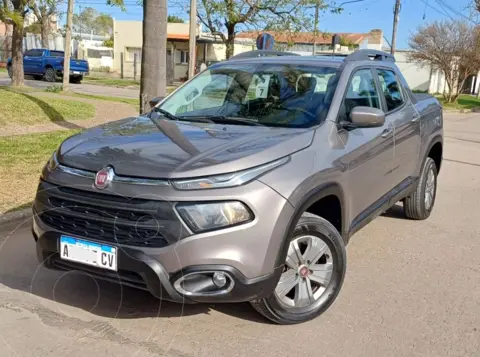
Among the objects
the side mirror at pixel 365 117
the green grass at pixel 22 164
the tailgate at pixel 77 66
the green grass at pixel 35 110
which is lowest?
the green grass at pixel 22 164

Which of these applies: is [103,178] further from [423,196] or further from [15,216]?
[423,196]

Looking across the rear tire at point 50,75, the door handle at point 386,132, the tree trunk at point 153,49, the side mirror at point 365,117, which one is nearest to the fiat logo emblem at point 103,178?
the side mirror at point 365,117

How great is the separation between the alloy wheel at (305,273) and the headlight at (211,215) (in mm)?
550

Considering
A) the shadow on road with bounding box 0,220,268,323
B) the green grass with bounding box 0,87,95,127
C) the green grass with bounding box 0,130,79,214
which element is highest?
the green grass with bounding box 0,87,95,127

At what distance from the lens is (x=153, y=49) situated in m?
8.05

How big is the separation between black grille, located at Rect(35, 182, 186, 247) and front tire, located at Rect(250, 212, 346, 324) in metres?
0.80

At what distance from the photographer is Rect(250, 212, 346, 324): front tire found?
342 centimetres

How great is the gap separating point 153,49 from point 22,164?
2.54 metres

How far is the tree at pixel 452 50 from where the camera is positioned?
29359 mm

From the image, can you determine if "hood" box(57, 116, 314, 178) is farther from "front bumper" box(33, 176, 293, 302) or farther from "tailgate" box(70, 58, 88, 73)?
"tailgate" box(70, 58, 88, 73)

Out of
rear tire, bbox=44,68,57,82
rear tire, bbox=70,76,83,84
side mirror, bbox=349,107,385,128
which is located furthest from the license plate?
rear tire, bbox=44,68,57,82

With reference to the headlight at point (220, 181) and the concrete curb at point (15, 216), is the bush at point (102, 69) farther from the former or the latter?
the headlight at point (220, 181)

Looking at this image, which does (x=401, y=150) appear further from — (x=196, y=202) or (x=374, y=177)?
(x=196, y=202)

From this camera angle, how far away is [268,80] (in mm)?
4535
